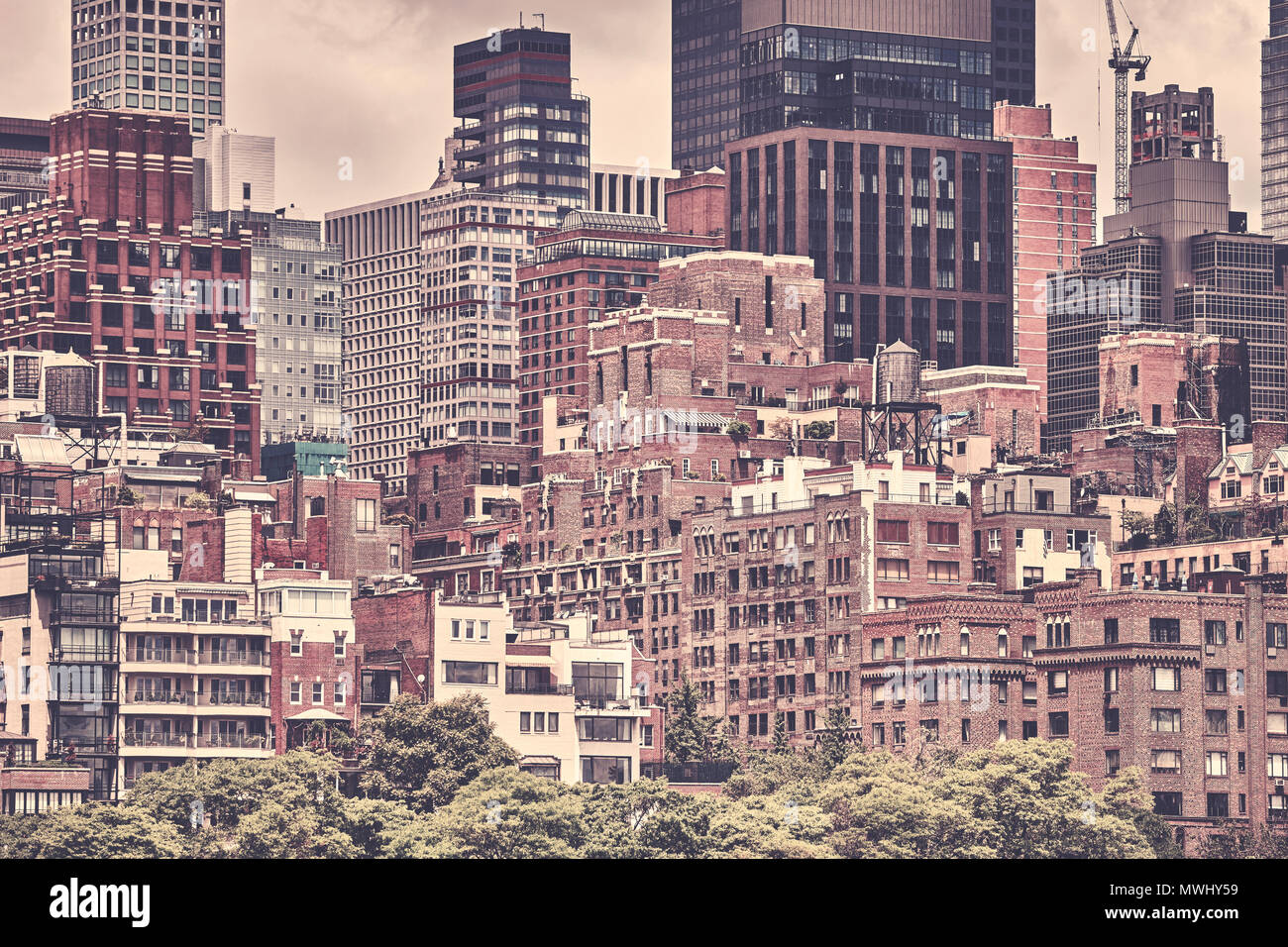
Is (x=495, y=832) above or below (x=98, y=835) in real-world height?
below

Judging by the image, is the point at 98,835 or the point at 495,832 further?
the point at 495,832

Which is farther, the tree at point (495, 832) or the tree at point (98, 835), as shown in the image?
the tree at point (495, 832)

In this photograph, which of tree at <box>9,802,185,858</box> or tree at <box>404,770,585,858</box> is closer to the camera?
tree at <box>9,802,185,858</box>
